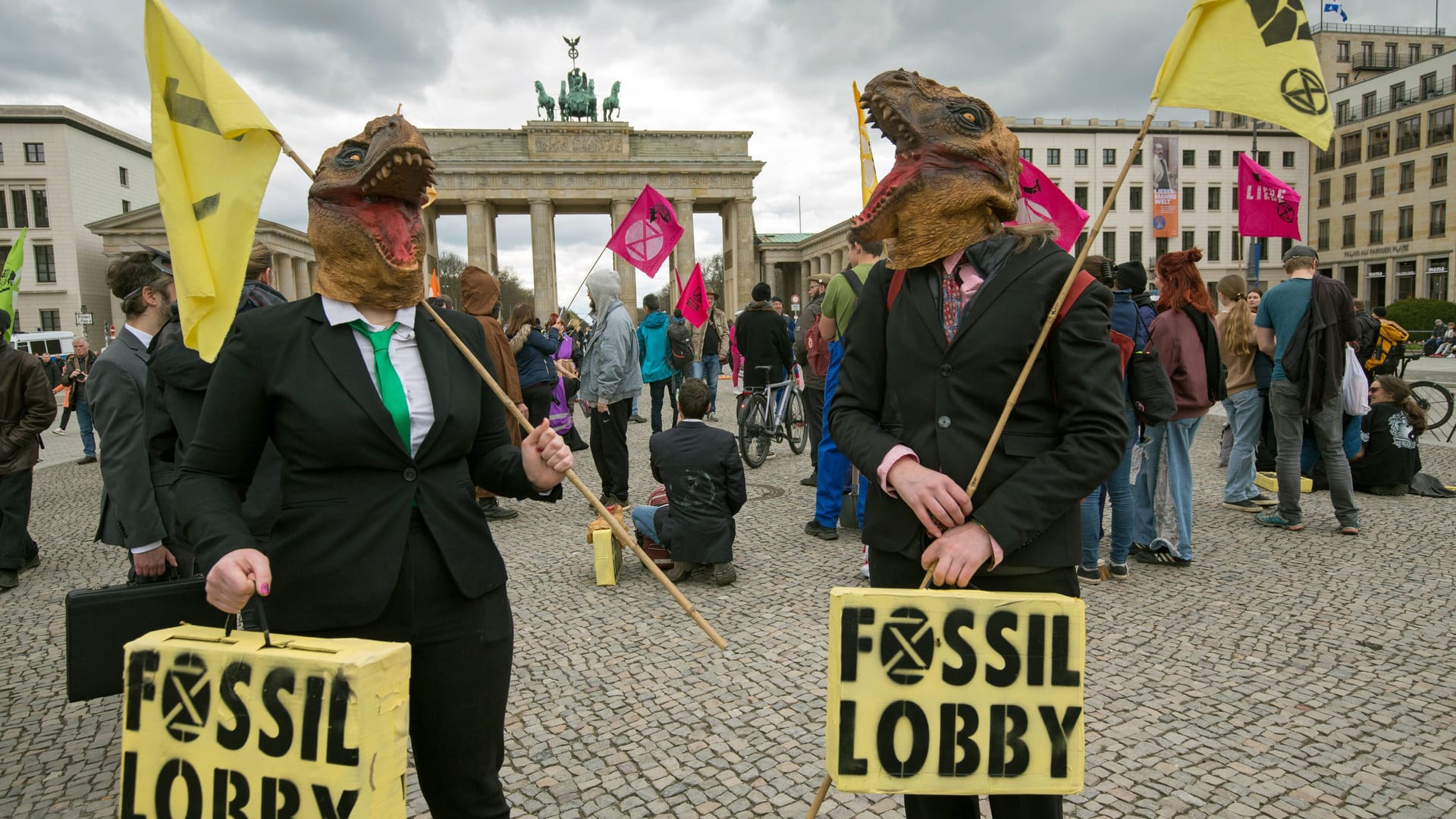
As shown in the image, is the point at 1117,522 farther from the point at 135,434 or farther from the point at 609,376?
the point at 135,434

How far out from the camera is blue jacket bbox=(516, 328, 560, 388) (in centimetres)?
817

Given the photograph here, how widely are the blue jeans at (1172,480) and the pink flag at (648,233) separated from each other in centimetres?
722

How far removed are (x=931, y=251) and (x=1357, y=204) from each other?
72777mm

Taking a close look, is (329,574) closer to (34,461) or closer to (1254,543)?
(34,461)

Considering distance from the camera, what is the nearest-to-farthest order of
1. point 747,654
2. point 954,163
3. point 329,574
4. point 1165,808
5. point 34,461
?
1. point 329,574
2. point 954,163
3. point 1165,808
4. point 747,654
5. point 34,461

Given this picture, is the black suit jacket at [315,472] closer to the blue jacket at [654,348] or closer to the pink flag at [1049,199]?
the pink flag at [1049,199]

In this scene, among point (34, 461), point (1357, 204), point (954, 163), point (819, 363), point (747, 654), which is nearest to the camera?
point (954, 163)

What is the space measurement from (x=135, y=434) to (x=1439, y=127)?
226ft

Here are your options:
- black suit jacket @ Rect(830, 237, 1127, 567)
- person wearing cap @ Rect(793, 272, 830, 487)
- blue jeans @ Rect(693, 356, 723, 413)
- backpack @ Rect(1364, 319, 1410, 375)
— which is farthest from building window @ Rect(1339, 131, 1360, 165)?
black suit jacket @ Rect(830, 237, 1127, 567)

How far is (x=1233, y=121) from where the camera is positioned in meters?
69.9

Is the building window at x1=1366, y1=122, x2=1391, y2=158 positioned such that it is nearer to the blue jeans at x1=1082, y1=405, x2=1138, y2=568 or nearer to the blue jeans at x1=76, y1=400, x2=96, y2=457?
the blue jeans at x1=1082, y1=405, x2=1138, y2=568

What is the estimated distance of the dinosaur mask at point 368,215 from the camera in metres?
2.00

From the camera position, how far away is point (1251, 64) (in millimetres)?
2088

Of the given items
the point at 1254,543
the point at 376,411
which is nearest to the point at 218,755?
the point at 376,411
